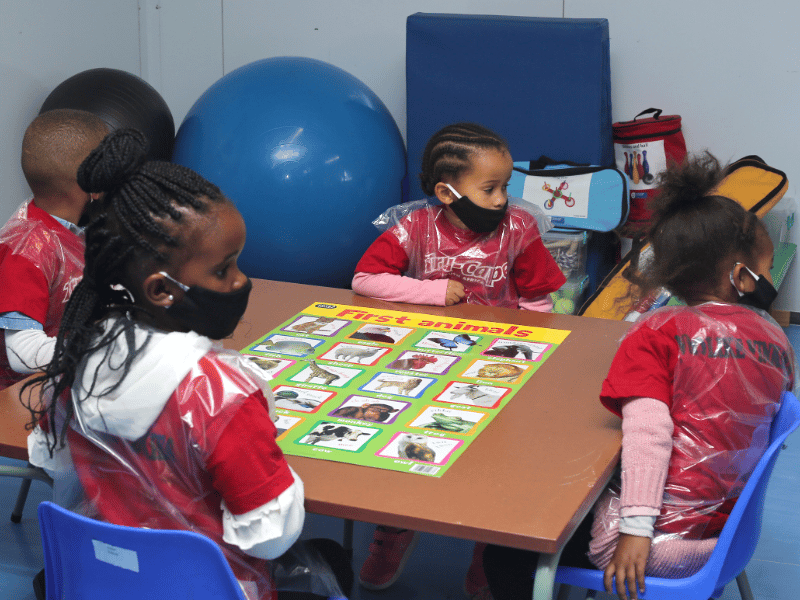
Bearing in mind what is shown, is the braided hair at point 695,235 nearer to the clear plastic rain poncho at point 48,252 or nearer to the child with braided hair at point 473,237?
the child with braided hair at point 473,237

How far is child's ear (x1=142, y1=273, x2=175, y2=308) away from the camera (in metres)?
1.08

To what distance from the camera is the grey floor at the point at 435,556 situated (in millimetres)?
1988

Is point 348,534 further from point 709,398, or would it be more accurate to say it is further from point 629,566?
point 709,398

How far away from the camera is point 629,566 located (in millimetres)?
1279

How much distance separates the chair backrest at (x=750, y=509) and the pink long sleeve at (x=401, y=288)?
0.81 m

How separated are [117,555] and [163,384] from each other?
21 cm

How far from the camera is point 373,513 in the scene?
112 cm

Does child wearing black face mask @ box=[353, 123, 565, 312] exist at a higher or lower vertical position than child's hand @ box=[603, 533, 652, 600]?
higher

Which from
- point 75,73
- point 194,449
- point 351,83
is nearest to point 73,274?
point 194,449

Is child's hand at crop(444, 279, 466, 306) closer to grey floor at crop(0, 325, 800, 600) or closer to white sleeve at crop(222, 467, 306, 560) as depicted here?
grey floor at crop(0, 325, 800, 600)

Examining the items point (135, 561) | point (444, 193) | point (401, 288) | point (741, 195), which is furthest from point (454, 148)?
point (741, 195)

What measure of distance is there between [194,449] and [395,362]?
62cm

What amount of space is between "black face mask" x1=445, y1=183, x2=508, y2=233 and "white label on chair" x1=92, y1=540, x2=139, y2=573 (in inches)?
52.6

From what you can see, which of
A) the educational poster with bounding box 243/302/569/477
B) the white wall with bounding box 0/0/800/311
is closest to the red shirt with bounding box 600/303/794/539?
the educational poster with bounding box 243/302/569/477
